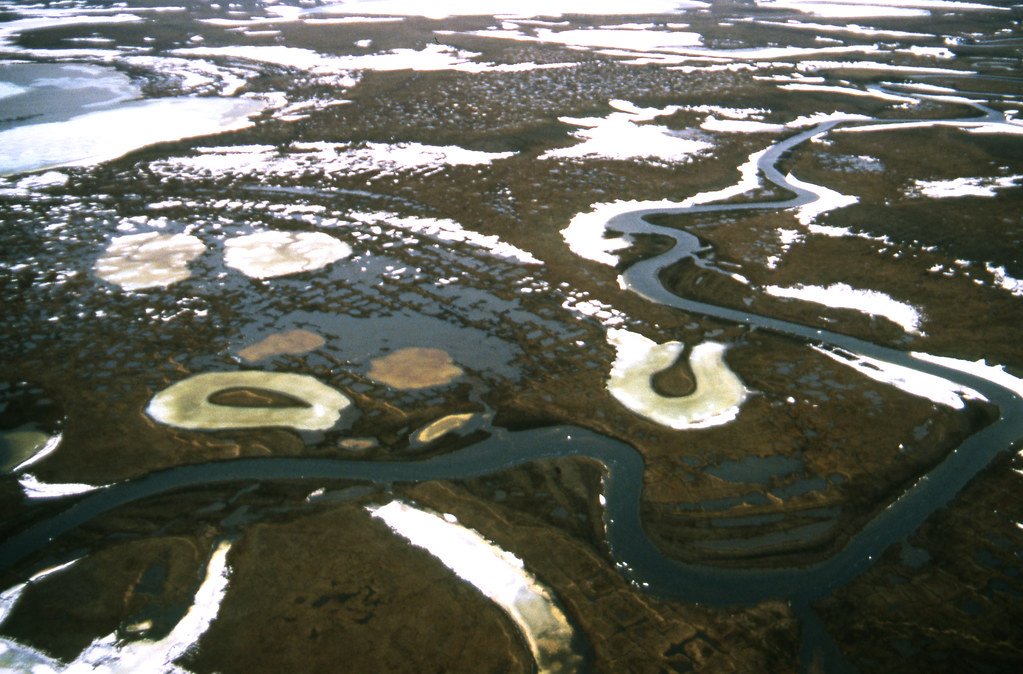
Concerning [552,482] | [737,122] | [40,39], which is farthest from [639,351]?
[40,39]

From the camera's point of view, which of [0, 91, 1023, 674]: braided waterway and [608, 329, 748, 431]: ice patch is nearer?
[0, 91, 1023, 674]: braided waterway

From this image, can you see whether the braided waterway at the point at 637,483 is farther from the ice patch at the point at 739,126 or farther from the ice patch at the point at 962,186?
the ice patch at the point at 739,126

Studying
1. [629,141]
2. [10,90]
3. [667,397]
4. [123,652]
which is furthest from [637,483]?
[10,90]

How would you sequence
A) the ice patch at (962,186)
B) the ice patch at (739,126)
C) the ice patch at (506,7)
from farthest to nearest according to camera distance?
1. the ice patch at (506,7)
2. the ice patch at (739,126)
3. the ice patch at (962,186)

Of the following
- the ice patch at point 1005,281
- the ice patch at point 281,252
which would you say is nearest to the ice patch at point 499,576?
the ice patch at point 281,252

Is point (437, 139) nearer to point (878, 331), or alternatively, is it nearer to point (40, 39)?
point (878, 331)

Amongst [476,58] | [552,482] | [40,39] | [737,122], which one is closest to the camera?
[552,482]

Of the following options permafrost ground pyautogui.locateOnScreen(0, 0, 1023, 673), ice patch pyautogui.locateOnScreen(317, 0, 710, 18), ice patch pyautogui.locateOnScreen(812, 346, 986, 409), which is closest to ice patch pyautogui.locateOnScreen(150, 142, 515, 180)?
permafrost ground pyautogui.locateOnScreen(0, 0, 1023, 673)

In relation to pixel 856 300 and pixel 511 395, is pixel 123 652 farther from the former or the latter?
pixel 856 300

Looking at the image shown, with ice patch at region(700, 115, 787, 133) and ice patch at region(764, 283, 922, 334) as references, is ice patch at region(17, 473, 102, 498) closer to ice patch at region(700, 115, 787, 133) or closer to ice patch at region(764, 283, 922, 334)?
ice patch at region(764, 283, 922, 334)
